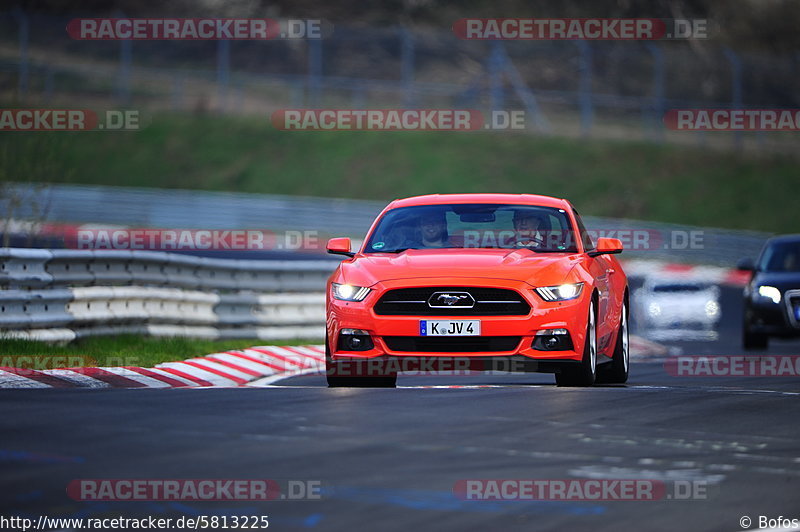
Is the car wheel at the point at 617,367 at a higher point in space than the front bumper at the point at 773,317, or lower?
lower

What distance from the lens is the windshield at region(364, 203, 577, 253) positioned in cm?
1306

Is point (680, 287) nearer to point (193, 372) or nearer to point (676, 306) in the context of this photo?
point (676, 306)

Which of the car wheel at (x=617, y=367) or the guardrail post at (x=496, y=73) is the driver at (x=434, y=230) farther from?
the guardrail post at (x=496, y=73)

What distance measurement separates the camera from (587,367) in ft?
40.7

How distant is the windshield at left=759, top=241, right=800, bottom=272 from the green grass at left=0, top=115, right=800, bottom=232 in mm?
27990

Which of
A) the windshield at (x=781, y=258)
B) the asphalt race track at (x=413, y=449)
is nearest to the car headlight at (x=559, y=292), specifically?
the asphalt race track at (x=413, y=449)

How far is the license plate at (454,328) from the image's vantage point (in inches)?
468

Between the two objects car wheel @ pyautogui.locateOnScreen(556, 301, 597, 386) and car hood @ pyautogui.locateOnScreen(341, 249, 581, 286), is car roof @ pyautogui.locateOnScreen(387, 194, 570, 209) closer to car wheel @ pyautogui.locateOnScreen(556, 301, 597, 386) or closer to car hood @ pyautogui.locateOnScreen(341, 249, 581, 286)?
car hood @ pyautogui.locateOnScreen(341, 249, 581, 286)

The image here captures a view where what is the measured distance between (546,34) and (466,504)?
5493 centimetres

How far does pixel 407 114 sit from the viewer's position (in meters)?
52.4

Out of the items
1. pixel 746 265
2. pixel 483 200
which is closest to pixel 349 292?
pixel 483 200

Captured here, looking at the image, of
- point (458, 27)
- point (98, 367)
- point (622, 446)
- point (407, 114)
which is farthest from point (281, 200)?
point (622, 446)

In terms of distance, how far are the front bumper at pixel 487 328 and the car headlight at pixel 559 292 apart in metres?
0.04

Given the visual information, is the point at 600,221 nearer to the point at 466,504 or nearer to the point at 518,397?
the point at 518,397
